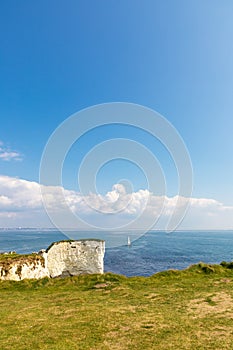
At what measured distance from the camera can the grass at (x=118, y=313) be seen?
25.3 ft

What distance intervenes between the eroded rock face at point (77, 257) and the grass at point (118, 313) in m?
10.6

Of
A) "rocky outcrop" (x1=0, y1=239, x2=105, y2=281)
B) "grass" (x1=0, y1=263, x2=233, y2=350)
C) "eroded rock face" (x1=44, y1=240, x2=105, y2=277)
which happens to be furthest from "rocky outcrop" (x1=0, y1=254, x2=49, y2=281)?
"eroded rock face" (x1=44, y1=240, x2=105, y2=277)

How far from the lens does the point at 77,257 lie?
95.5 ft

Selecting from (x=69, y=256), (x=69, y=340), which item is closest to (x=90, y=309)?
(x=69, y=340)

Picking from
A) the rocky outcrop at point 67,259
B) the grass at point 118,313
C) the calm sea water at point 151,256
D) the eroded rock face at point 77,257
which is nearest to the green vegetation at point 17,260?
the rocky outcrop at point 67,259

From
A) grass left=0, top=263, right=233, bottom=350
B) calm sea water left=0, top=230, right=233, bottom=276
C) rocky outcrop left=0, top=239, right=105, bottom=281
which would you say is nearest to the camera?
grass left=0, top=263, right=233, bottom=350

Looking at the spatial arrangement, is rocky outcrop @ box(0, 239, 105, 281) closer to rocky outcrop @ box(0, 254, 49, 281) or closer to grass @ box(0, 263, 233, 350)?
rocky outcrop @ box(0, 254, 49, 281)

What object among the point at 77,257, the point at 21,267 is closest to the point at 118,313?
the point at 21,267

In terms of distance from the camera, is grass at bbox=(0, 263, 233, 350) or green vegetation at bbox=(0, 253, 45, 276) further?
green vegetation at bbox=(0, 253, 45, 276)

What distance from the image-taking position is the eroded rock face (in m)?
27.6

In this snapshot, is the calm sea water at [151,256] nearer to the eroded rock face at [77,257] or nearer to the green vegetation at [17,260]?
the eroded rock face at [77,257]

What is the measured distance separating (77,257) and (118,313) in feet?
64.6

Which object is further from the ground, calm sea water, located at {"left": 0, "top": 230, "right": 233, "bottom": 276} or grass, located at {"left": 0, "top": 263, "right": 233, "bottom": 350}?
grass, located at {"left": 0, "top": 263, "right": 233, "bottom": 350}

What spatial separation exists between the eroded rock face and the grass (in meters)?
10.6
